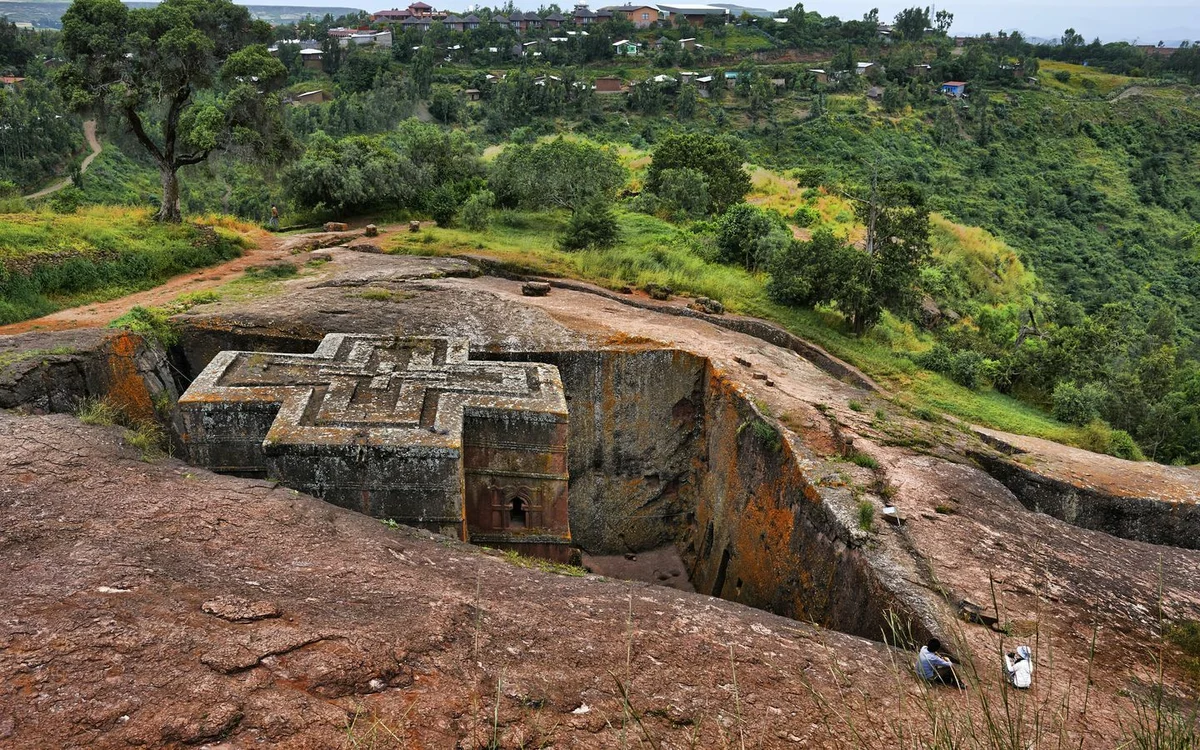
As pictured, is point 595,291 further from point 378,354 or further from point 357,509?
point 357,509

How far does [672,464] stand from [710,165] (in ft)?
52.9

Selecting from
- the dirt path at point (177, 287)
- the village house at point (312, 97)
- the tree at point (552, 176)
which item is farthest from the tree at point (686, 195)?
the village house at point (312, 97)

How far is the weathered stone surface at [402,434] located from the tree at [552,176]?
40.6 ft

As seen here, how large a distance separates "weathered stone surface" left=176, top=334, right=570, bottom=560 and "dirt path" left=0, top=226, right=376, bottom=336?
3421 millimetres

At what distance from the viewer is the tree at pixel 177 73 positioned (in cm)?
1503

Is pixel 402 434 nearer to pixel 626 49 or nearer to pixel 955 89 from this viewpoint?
pixel 955 89

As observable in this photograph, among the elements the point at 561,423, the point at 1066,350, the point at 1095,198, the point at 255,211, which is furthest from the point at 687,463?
the point at 1095,198

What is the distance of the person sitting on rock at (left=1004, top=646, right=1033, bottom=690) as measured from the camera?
16.5 ft

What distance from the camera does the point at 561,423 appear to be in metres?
8.50

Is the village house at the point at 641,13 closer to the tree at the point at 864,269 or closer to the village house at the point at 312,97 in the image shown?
the village house at the point at 312,97

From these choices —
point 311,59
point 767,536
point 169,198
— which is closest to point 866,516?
point 767,536

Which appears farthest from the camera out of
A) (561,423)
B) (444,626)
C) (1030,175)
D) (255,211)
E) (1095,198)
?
(1030,175)

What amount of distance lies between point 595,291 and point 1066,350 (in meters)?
8.76

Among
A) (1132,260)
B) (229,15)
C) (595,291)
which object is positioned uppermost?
(229,15)
